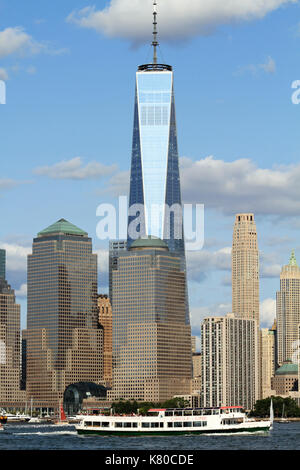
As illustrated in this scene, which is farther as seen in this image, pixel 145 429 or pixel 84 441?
pixel 145 429

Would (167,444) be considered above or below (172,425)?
below

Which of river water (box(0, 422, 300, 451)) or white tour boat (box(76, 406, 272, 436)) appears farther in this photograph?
white tour boat (box(76, 406, 272, 436))

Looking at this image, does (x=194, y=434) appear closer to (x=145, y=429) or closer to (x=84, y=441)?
(x=145, y=429)

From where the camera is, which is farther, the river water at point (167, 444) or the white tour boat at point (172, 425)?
the white tour boat at point (172, 425)

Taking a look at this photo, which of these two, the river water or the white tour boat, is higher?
the white tour boat

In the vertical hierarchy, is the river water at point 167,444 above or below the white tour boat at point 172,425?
below

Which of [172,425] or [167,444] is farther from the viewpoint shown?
[172,425]
